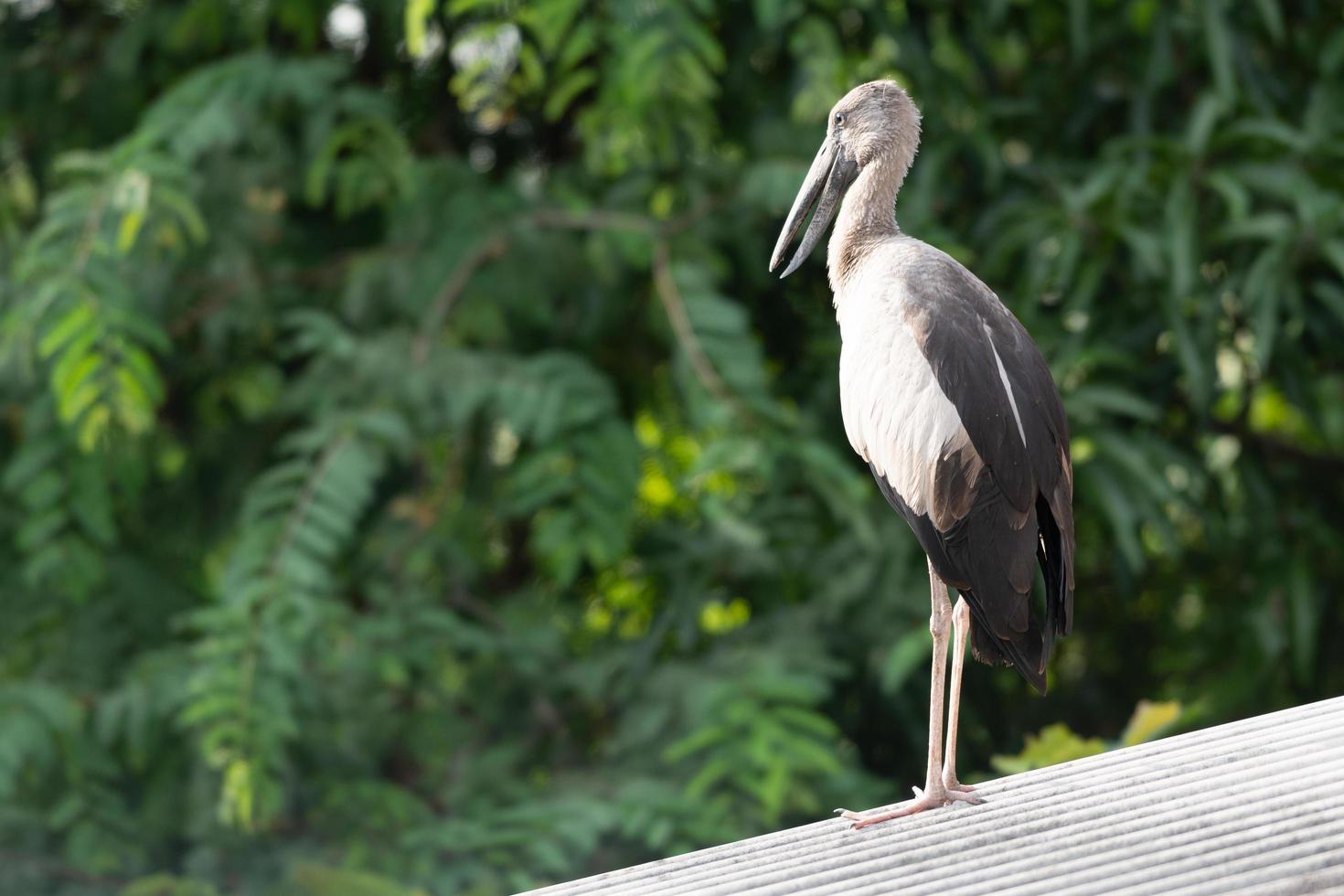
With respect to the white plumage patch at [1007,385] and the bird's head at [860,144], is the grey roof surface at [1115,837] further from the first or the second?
the bird's head at [860,144]

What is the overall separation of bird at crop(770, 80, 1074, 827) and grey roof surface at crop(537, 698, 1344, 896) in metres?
0.22

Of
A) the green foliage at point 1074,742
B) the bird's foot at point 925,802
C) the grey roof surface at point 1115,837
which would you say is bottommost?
the green foliage at point 1074,742

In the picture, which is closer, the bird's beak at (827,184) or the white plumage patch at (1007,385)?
the white plumage patch at (1007,385)

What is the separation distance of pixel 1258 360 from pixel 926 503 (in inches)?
91.8

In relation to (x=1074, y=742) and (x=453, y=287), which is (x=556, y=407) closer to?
(x=453, y=287)

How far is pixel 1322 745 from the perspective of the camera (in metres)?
2.50

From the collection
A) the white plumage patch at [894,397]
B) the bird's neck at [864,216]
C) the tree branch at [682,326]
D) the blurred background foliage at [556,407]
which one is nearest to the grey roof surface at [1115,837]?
the white plumage patch at [894,397]

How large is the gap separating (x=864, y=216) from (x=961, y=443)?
0.58 m

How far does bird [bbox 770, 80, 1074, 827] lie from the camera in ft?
8.64

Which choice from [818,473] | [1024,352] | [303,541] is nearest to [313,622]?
[303,541]

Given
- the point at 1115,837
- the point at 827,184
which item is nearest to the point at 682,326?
the point at 827,184

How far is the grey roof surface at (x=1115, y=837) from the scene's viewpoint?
6.57 ft

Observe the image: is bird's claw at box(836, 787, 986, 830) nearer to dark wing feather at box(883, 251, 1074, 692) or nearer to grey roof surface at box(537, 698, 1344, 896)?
grey roof surface at box(537, 698, 1344, 896)

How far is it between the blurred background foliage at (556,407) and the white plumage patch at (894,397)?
1.71 meters
